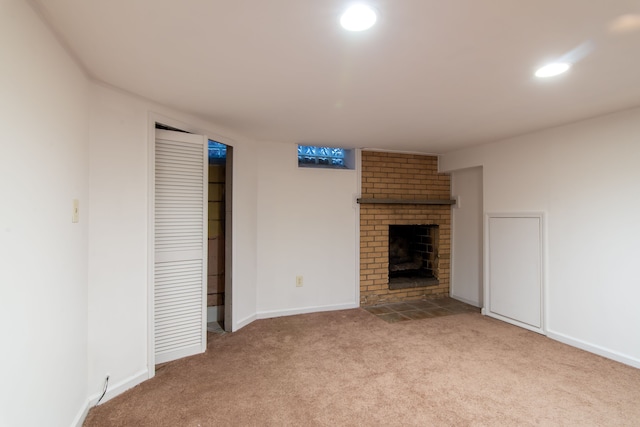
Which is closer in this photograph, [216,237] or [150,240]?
[150,240]

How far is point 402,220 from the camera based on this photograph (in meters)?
4.27

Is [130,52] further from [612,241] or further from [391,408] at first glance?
[612,241]

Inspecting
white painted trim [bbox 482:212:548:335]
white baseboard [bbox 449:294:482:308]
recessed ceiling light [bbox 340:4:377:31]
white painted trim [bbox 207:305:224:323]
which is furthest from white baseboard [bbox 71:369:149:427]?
white baseboard [bbox 449:294:482:308]

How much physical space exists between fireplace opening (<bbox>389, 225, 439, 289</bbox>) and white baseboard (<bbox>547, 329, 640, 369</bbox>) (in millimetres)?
1624

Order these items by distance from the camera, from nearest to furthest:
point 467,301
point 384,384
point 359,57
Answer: point 359,57 < point 384,384 < point 467,301

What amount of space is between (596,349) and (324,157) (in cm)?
335

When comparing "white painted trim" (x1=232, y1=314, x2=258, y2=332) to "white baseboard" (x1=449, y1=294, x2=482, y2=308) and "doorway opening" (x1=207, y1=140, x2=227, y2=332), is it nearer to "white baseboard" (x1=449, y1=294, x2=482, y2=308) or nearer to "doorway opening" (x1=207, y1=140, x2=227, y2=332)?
"doorway opening" (x1=207, y1=140, x2=227, y2=332)

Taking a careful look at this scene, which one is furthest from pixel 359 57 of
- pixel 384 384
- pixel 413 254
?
pixel 413 254

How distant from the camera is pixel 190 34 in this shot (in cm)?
145

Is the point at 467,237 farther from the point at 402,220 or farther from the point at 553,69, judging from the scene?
the point at 553,69

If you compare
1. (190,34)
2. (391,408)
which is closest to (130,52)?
(190,34)

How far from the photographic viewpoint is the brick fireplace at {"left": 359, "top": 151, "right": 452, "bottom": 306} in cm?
408

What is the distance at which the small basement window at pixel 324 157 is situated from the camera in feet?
12.9

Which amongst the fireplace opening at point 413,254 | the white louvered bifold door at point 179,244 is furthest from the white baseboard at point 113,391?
the fireplace opening at point 413,254
